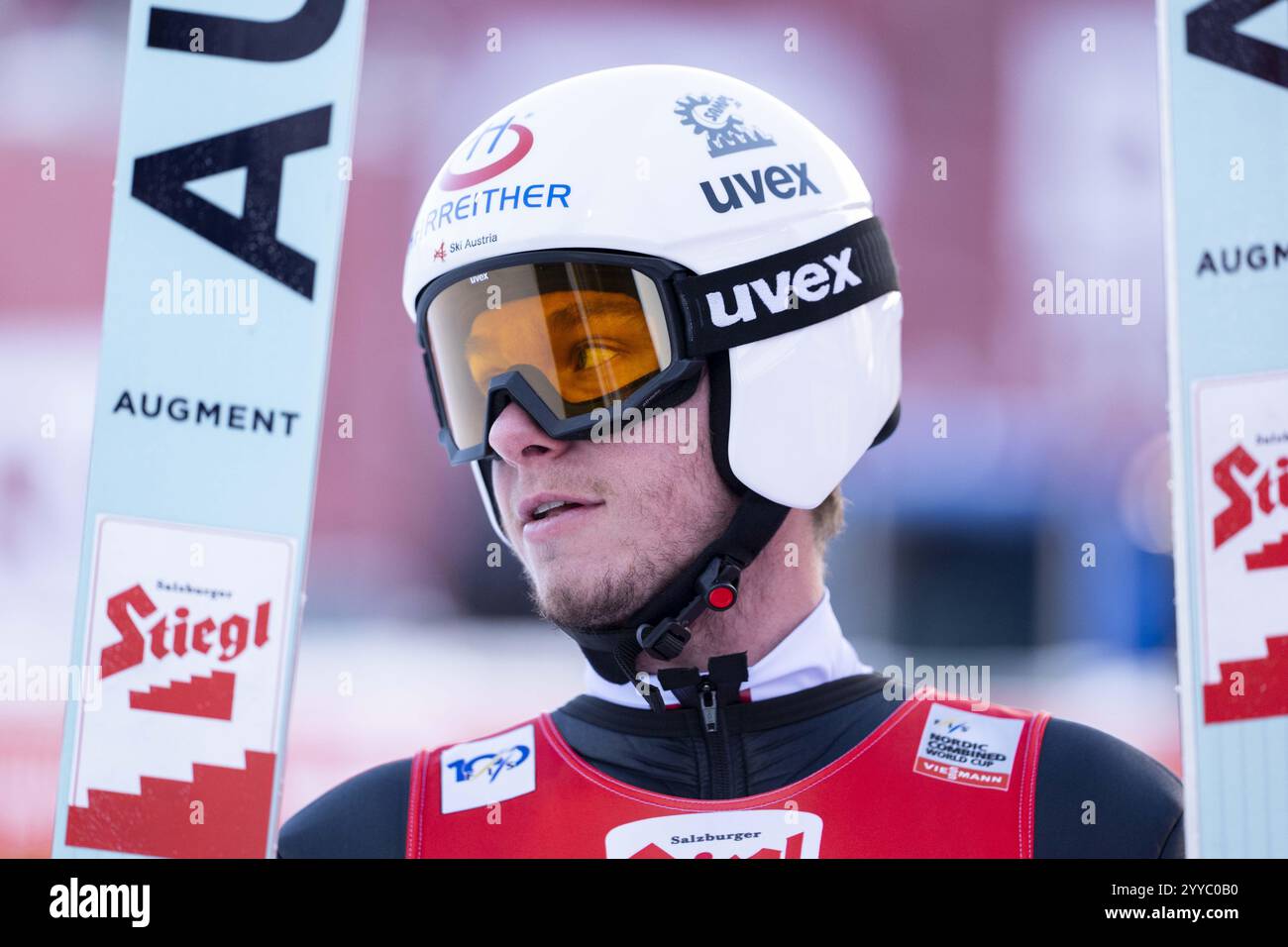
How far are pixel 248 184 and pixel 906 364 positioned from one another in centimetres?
539

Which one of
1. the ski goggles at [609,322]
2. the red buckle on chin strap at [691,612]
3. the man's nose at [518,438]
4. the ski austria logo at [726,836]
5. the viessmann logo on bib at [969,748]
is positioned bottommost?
the ski austria logo at [726,836]

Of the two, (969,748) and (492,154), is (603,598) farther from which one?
(492,154)

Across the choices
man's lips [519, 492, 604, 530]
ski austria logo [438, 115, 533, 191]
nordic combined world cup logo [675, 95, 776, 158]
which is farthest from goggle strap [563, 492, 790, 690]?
ski austria logo [438, 115, 533, 191]

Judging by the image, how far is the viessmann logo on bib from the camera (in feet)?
6.84

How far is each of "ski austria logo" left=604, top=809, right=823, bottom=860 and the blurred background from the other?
464 cm

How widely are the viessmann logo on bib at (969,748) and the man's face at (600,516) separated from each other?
20.7 inches

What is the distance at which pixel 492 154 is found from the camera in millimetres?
2293

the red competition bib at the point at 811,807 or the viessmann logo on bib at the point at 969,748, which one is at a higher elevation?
the viessmann logo on bib at the point at 969,748

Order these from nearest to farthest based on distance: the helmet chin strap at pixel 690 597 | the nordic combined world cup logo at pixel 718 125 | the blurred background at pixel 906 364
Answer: the helmet chin strap at pixel 690 597 → the nordic combined world cup logo at pixel 718 125 → the blurred background at pixel 906 364

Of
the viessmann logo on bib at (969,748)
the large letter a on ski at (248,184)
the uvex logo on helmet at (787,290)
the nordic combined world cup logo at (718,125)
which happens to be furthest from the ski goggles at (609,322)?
the viessmann logo on bib at (969,748)

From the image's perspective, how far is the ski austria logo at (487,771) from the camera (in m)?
2.26

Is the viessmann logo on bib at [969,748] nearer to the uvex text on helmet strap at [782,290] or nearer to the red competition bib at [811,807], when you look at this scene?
the red competition bib at [811,807]

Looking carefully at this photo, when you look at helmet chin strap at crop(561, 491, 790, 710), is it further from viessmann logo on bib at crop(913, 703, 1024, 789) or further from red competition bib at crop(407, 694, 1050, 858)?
viessmann logo on bib at crop(913, 703, 1024, 789)

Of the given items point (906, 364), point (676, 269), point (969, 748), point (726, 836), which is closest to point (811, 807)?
point (726, 836)
